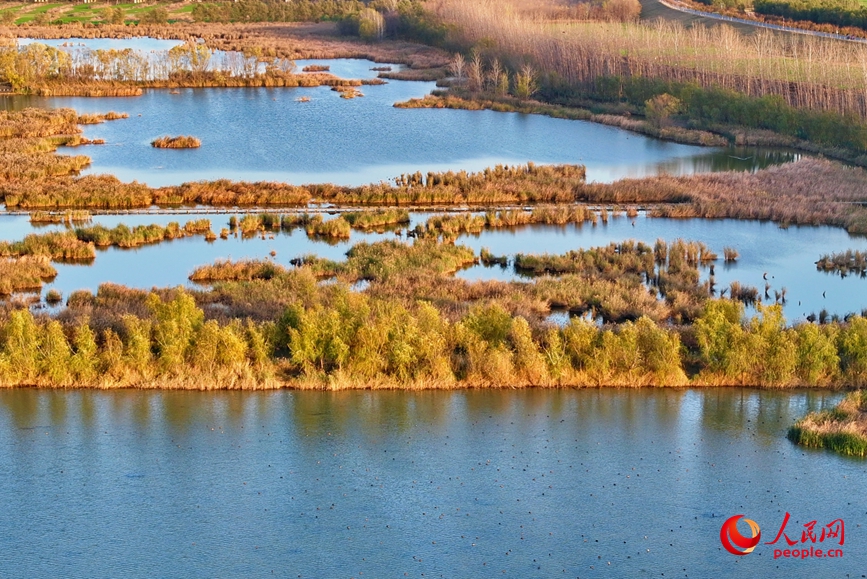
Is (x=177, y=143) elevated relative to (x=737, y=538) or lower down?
elevated

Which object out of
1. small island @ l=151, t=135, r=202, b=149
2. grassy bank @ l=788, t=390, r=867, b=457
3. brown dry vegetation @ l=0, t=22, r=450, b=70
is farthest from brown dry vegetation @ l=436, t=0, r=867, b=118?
grassy bank @ l=788, t=390, r=867, b=457

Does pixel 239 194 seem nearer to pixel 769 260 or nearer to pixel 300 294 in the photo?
pixel 300 294

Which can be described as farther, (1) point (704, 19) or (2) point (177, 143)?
(1) point (704, 19)

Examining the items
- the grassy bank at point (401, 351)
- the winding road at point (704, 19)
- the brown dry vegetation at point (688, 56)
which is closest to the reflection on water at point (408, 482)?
the grassy bank at point (401, 351)

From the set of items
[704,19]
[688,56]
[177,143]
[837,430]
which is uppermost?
[704,19]

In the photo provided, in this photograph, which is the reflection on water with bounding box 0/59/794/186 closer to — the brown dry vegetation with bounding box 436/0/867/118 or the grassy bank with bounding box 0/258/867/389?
the brown dry vegetation with bounding box 436/0/867/118

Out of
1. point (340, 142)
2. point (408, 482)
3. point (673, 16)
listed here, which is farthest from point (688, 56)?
point (408, 482)

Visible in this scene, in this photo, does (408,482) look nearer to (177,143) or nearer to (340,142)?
(177,143)
